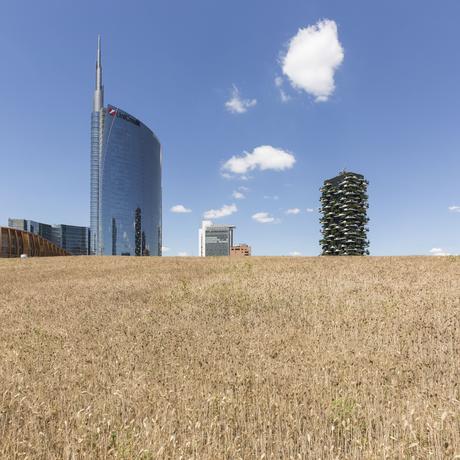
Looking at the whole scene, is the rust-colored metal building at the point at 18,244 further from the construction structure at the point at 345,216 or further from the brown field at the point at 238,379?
the construction structure at the point at 345,216

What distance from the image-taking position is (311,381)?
451 centimetres

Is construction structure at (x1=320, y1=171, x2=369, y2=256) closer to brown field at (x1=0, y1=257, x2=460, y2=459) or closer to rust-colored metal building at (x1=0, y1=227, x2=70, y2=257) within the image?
rust-colored metal building at (x1=0, y1=227, x2=70, y2=257)

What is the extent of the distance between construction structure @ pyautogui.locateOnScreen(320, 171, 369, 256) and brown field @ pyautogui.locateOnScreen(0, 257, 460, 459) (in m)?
79.1

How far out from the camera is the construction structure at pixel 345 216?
84.2 m

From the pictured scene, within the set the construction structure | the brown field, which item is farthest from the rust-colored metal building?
the construction structure

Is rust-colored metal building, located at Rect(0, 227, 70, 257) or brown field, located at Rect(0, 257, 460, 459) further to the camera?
rust-colored metal building, located at Rect(0, 227, 70, 257)

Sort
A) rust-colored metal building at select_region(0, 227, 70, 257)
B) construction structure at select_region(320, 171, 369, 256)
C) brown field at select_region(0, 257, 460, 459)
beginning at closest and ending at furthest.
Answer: brown field at select_region(0, 257, 460, 459)
rust-colored metal building at select_region(0, 227, 70, 257)
construction structure at select_region(320, 171, 369, 256)

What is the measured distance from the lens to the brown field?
3256mm

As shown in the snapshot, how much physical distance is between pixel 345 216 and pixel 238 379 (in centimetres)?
8671

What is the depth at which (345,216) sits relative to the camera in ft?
280

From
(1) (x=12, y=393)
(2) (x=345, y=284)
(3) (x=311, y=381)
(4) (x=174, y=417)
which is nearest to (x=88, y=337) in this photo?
(1) (x=12, y=393)

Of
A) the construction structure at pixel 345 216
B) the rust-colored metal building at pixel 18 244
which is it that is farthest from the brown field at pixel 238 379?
the construction structure at pixel 345 216

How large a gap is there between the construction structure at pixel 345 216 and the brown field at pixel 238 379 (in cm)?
7909

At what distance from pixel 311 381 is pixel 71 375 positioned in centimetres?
362
